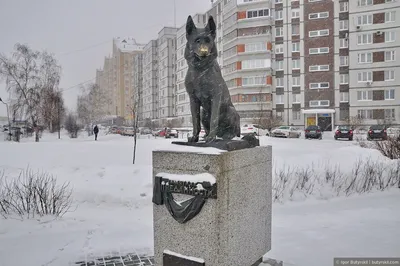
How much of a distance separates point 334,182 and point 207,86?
20.8ft

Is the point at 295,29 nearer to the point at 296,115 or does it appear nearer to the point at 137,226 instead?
the point at 296,115

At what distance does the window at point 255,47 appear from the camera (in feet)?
149

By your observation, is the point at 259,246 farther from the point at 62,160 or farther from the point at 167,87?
the point at 167,87

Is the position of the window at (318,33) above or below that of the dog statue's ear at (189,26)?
above

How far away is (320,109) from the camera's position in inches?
1709

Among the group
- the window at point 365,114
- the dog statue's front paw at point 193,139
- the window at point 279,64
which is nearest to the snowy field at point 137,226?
the dog statue's front paw at point 193,139

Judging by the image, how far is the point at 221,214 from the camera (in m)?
3.50

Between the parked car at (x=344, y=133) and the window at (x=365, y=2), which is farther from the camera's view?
the window at (x=365, y=2)

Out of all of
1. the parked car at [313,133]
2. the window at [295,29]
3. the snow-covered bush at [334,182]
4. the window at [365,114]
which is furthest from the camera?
the window at [295,29]

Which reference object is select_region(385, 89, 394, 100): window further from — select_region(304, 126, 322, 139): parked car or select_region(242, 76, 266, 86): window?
select_region(242, 76, 266, 86): window

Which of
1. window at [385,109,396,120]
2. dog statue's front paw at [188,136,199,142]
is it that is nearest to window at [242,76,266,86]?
window at [385,109,396,120]

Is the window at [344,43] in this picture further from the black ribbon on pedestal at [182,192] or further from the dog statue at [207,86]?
the black ribbon on pedestal at [182,192]

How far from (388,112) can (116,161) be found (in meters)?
36.7

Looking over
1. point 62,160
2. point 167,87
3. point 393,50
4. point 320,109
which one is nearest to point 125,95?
point 167,87
